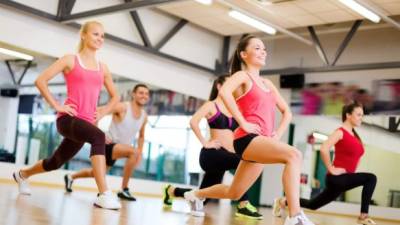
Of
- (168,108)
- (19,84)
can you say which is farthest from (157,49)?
(19,84)

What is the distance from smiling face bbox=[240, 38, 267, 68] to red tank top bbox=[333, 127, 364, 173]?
250cm

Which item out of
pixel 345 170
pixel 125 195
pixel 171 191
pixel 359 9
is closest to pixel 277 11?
pixel 359 9

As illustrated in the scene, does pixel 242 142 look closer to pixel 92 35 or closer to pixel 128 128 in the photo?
pixel 92 35

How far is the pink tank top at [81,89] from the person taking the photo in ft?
13.4

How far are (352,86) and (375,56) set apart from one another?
684 millimetres

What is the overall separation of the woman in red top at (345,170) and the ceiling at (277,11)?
2919 millimetres

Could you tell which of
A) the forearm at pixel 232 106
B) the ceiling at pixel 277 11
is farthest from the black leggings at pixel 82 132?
the ceiling at pixel 277 11

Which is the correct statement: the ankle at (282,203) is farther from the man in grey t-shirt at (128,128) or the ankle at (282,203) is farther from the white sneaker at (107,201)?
the white sneaker at (107,201)

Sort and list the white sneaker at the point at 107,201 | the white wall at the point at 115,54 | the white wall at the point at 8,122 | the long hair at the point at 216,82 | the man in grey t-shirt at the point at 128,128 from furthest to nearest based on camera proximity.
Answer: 1. the white wall at the point at 115,54
2. the white wall at the point at 8,122
3. the man in grey t-shirt at the point at 128,128
4. the long hair at the point at 216,82
5. the white sneaker at the point at 107,201

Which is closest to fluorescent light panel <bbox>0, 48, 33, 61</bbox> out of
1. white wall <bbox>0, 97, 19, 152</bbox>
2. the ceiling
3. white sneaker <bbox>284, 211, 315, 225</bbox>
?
white wall <bbox>0, 97, 19, 152</bbox>

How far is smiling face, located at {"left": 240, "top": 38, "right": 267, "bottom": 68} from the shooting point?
11.3 feet

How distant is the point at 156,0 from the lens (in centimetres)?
765

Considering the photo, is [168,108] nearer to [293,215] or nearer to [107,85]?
[107,85]

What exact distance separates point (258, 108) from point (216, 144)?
1471mm
